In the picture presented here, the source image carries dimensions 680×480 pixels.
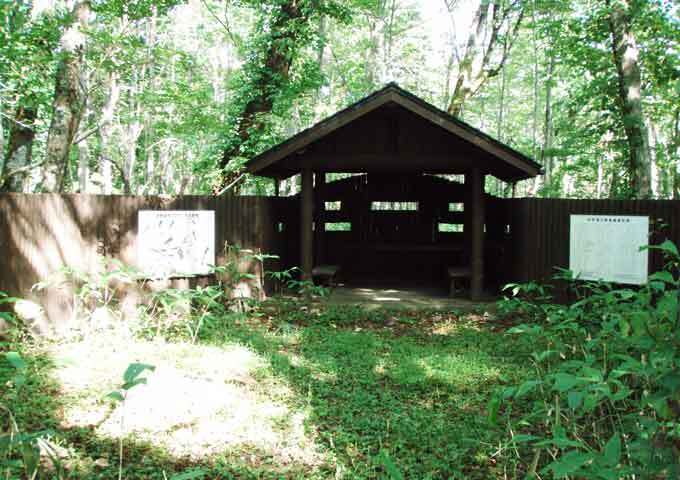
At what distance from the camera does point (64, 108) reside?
8.82 metres

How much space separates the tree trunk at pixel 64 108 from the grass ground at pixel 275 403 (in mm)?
3385

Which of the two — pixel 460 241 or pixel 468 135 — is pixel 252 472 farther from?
pixel 460 241

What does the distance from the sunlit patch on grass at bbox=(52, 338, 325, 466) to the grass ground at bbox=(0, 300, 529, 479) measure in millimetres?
17

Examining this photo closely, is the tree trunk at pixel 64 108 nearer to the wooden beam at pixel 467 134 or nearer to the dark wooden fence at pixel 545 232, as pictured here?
the wooden beam at pixel 467 134

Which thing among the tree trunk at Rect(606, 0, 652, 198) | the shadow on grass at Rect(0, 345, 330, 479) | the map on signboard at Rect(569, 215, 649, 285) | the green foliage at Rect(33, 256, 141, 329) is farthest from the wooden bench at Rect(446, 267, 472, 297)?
the shadow on grass at Rect(0, 345, 330, 479)

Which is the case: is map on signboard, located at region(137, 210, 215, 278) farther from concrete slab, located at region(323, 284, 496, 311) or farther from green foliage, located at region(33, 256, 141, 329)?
concrete slab, located at region(323, 284, 496, 311)

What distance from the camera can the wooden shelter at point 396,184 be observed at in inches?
368

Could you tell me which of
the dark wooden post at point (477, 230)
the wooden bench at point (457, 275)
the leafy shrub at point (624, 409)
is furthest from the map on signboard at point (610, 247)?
the leafy shrub at point (624, 409)

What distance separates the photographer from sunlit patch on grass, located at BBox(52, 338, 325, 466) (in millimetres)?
4152

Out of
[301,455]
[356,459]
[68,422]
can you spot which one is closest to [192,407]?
[68,422]

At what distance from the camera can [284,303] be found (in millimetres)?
9680

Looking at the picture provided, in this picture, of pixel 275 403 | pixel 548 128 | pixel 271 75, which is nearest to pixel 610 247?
pixel 275 403

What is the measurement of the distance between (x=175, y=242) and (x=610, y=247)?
22.5 ft

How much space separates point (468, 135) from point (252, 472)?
275 inches
